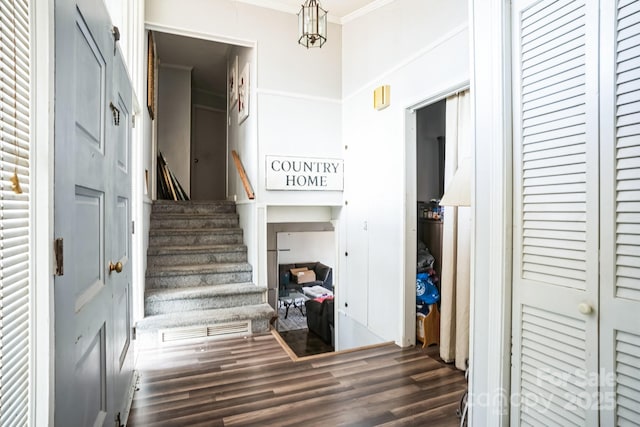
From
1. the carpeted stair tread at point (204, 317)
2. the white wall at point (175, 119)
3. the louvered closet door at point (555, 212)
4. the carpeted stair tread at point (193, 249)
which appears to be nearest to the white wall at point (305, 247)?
the white wall at point (175, 119)

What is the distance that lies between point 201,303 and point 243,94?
9.46ft

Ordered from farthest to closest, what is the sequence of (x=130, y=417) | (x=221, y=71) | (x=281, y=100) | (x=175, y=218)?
(x=221, y=71) → (x=175, y=218) → (x=281, y=100) → (x=130, y=417)

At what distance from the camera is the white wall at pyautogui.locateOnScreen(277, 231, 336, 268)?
8906mm

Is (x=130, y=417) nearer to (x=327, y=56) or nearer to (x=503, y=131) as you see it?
(x=503, y=131)

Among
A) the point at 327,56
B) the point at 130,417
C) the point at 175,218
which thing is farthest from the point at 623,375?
the point at 175,218

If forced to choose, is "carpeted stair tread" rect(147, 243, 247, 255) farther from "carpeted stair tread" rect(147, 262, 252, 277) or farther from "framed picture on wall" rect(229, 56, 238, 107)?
"framed picture on wall" rect(229, 56, 238, 107)

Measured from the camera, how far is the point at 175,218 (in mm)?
4746

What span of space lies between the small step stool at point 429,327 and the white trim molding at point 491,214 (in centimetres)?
176

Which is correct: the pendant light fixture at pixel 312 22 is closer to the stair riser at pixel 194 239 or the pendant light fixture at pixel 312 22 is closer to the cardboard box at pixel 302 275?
the stair riser at pixel 194 239

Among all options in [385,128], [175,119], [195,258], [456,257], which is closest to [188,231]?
[195,258]

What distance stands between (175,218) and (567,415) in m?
4.69

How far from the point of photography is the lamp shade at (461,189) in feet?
6.47

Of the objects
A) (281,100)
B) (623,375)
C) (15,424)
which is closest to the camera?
(15,424)

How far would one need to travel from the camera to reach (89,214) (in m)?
1.16
